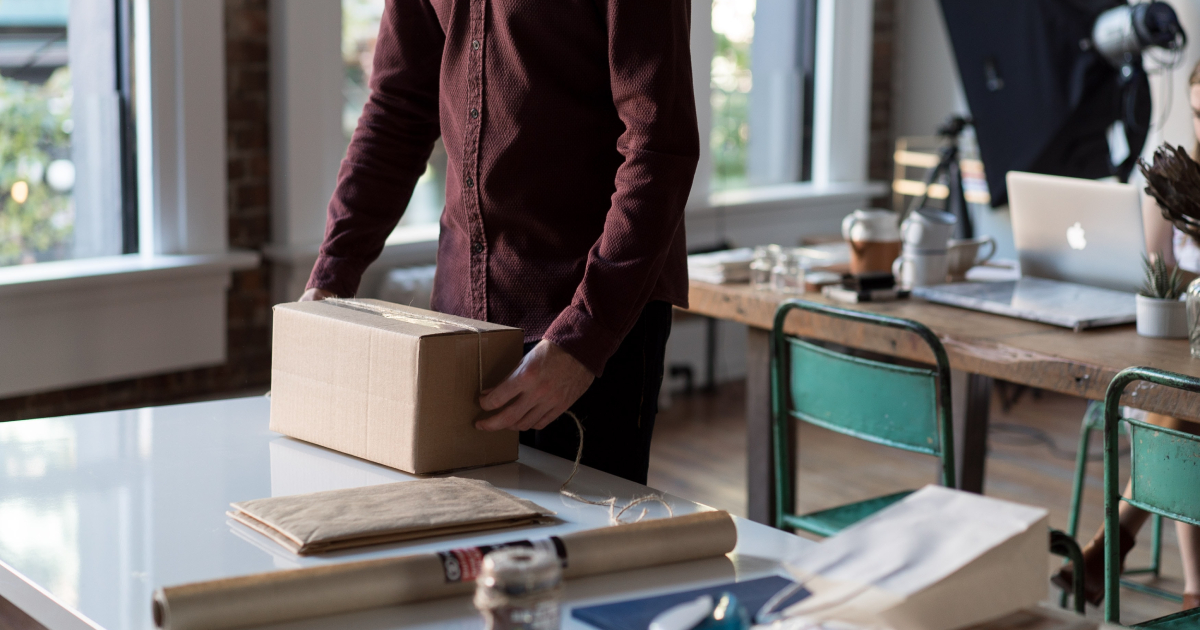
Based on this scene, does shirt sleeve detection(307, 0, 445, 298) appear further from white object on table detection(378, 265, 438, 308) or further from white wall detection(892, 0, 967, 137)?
white wall detection(892, 0, 967, 137)

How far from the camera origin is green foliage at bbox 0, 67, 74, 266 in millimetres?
3127

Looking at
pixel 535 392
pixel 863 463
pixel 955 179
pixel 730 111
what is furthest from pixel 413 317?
pixel 730 111

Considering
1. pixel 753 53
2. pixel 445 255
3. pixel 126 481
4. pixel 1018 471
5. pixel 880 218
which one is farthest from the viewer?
pixel 753 53

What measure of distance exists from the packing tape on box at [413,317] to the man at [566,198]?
0.15 ft

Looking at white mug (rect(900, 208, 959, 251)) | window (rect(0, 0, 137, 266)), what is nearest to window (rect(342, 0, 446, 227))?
window (rect(0, 0, 137, 266))

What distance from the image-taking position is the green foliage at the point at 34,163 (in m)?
3.13

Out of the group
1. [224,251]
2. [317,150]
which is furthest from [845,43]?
[224,251]

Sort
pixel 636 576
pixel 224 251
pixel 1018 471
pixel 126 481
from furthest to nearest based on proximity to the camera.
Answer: pixel 1018 471 < pixel 224 251 < pixel 126 481 < pixel 636 576

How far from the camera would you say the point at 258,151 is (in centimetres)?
351

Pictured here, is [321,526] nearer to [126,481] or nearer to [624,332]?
[126,481]

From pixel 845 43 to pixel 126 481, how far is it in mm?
4258

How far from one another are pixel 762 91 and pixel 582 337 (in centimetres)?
384

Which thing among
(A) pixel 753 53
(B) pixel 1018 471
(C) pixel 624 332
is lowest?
(B) pixel 1018 471

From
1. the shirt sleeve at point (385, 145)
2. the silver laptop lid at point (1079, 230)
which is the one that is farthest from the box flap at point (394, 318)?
the silver laptop lid at point (1079, 230)
